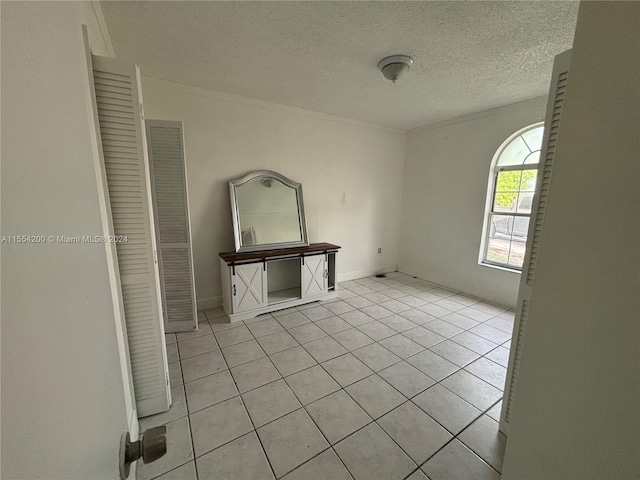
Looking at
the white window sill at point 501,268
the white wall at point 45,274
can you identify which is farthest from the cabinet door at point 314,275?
the white wall at point 45,274

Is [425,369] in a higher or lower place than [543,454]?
lower

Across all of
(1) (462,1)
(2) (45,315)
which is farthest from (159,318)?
(1) (462,1)

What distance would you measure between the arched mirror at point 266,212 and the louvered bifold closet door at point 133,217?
1562 mm

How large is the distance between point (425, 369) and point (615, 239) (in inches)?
80.0

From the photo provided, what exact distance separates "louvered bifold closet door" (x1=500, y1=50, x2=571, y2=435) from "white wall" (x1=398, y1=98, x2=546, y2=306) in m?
2.21

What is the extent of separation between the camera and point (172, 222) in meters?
2.50

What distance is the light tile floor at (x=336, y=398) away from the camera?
139cm

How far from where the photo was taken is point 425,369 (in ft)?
7.06

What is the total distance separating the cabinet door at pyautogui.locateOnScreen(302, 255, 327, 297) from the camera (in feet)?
10.9

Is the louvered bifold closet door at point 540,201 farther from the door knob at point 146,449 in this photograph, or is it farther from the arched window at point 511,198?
the arched window at point 511,198


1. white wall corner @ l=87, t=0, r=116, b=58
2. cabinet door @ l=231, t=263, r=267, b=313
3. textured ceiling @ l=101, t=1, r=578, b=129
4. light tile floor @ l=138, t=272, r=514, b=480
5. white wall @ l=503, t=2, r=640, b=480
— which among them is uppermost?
textured ceiling @ l=101, t=1, r=578, b=129

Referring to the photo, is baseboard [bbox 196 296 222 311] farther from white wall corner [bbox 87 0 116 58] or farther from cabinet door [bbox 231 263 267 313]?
white wall corner [bbox 87 0 116 58]

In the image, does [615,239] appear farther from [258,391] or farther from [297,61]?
[297,61]

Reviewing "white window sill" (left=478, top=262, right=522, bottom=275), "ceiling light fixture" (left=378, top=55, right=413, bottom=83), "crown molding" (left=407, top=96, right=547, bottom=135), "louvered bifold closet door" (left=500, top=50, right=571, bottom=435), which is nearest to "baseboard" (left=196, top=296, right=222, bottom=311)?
"louvered bifold closet door" (left=500, top=50, right=571, bottom=435)
